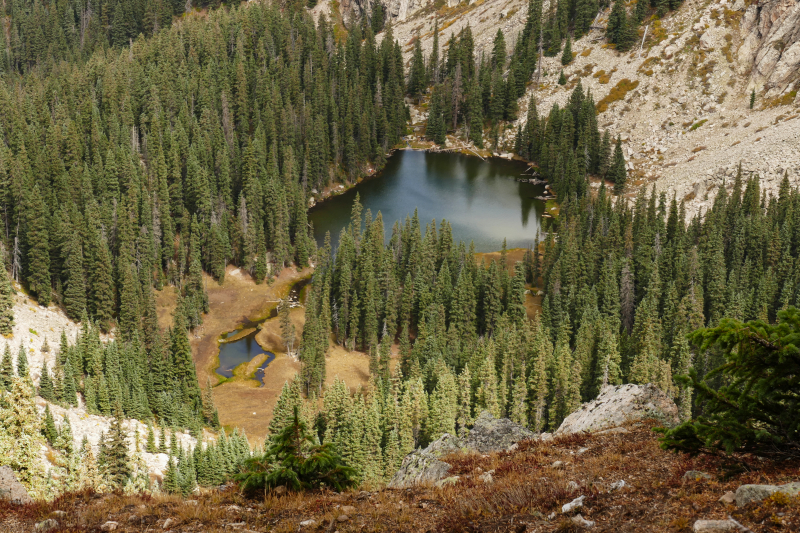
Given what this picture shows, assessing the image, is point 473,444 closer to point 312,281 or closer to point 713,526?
point 713,526

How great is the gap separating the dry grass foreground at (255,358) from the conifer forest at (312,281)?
119 inches

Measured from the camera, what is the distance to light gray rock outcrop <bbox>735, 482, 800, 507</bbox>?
17422 mm

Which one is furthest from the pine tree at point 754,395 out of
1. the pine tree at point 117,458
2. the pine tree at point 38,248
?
the pine tree at point 38,248

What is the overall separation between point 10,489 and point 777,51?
216277 millimetres

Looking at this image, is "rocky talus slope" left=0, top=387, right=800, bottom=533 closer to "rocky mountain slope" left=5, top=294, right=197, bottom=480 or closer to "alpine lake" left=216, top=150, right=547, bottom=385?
"rocky mountain slope" left=5, top=294, right=197, bottom=480

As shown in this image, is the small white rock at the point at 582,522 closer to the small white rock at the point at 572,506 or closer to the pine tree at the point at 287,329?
the small white rock at the point at 572,506

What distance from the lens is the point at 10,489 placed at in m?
27.2

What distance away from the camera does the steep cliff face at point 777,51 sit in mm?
188750

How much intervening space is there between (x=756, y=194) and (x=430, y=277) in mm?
74648

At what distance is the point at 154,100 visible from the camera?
585 ft

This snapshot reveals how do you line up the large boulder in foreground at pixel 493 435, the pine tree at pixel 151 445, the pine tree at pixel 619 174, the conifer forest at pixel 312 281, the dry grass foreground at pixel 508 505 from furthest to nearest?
the pine tree at pixel 619 174
the pine tree at pixel 151 445
the conifer forest at pixel 312 281
the large boulder in foreground at pixel 493 435
the dry grass foreground at pixel 508 505

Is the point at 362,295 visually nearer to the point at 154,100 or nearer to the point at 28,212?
the point at 28,212

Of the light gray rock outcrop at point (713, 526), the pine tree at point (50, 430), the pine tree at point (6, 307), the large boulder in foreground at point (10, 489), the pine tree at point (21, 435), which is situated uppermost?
the light gray rock outcrop at point (713, 526)

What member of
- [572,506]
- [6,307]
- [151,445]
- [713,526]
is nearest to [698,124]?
[151,445]
